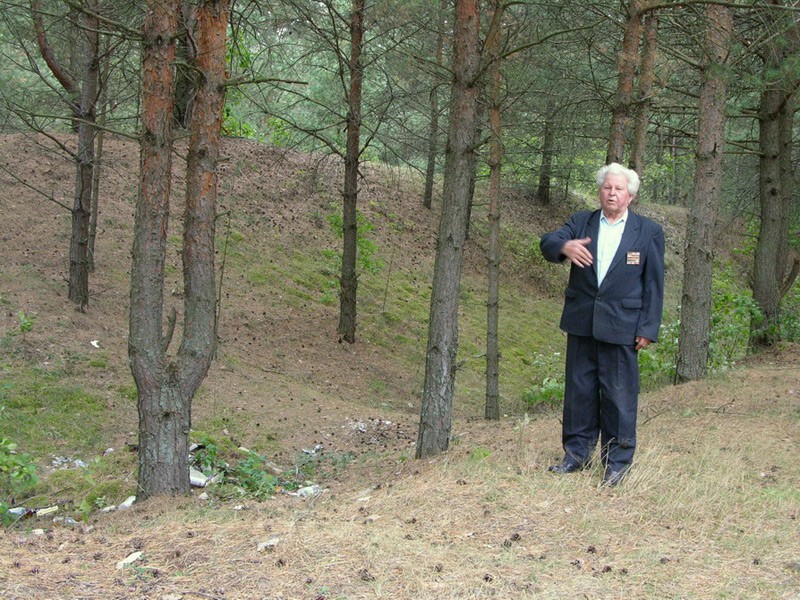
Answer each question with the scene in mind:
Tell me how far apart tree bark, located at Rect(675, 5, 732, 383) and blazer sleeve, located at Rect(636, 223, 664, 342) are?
441 centimetres

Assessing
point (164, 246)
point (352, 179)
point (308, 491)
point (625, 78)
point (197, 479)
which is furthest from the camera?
point (352, 179)

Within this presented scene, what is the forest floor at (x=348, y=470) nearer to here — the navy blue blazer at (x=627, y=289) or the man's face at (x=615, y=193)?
the navy blue blazer at (x=627, y=289)

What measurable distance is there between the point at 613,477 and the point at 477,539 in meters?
1.32

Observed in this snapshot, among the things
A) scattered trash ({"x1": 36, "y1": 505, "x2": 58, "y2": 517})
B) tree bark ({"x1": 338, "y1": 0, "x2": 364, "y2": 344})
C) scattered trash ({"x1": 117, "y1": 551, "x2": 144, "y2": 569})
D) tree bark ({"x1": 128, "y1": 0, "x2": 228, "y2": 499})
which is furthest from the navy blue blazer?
tree bark ({"x1": 338, "y1": 0, "x2": 364, "y2": 344})

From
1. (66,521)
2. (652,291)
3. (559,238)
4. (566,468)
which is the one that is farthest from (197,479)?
(652,291)

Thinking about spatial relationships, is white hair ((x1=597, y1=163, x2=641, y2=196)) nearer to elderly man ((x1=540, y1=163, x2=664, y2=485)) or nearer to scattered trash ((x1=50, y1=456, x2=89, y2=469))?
elderly man ((x1=540, y1=163, x2=664, y2=485))

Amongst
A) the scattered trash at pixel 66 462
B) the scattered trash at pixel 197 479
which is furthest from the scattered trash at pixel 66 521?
the scattered trash at pixel 66 462

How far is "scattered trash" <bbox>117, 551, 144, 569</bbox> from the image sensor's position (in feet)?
13.1

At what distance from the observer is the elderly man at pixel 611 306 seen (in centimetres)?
521

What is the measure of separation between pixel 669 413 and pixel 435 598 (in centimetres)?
474

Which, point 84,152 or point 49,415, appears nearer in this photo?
point 49,415

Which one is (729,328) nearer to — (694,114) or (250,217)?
(694,114)

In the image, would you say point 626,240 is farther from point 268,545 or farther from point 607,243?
point 268,545

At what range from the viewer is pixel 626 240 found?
5.27m
